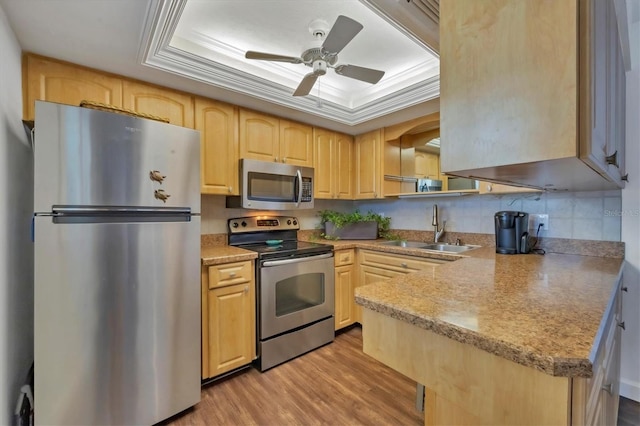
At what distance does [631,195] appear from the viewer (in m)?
1.75

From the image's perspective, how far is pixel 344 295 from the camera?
277 cm

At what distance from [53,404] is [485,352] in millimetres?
1847

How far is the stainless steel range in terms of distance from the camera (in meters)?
2.14

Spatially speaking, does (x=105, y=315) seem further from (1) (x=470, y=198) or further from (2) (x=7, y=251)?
(1) (x=470, y=198)

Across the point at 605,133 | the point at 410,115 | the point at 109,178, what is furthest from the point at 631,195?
the point at 109,178

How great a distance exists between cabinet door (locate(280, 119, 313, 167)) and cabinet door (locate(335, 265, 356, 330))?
114 cm

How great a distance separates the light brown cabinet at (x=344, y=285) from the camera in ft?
8.86

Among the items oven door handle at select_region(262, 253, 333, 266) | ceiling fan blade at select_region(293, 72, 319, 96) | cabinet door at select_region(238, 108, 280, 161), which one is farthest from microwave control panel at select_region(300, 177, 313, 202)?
ceiling fan blade at select_region(293, 72, 319, 96)

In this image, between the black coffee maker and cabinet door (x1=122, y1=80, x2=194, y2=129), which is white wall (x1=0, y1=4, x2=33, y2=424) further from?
the black coffee maker

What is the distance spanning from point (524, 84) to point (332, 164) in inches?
95.3

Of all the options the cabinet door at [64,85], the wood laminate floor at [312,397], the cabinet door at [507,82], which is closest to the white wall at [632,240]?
the wood laminate floor at [312,397]

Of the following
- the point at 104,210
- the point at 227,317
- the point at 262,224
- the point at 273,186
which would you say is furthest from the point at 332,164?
the point at 104,210

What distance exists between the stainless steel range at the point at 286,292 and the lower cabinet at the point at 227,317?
0.08 m

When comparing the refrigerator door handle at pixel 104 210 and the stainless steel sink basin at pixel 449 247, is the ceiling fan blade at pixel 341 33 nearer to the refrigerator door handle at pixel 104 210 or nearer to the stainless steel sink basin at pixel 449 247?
the refrigerator door handle at pixel 104 210
